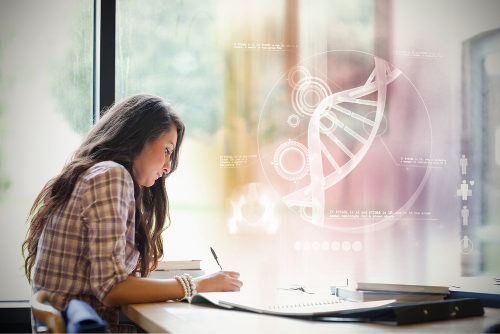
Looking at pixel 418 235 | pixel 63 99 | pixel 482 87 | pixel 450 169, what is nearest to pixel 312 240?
pixel 418 235

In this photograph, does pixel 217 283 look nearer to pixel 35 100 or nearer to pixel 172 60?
pixel 172 60

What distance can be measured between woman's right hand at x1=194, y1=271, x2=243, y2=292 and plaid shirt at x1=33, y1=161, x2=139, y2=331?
24 centimetres

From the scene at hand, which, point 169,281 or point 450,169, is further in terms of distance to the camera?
point 450,169

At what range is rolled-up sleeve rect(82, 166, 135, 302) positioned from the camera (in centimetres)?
130

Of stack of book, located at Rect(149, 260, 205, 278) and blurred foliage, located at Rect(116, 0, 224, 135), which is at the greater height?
blurred foliage, located at Rect(116, 0, 224, 135)

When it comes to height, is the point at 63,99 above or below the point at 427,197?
above

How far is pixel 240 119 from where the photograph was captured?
8.26ft

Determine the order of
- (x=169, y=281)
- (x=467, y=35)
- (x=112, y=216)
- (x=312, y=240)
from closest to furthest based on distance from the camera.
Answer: (x=112, y=216) → (x=169, y=281) → (x=312, y=240) → (x=467, y=35)

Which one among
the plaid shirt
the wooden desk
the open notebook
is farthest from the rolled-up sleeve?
→ the open notebook

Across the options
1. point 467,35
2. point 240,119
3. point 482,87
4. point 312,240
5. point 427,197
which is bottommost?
point 312,240

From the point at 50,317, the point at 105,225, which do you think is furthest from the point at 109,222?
the point at 50,317

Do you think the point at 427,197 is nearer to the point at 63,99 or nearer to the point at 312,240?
the point at 312,240

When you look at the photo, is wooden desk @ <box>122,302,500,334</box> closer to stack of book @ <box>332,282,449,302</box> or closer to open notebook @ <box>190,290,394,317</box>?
open notebook @ <box>190,290,394,317</box>

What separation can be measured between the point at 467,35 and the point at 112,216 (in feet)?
6.95
